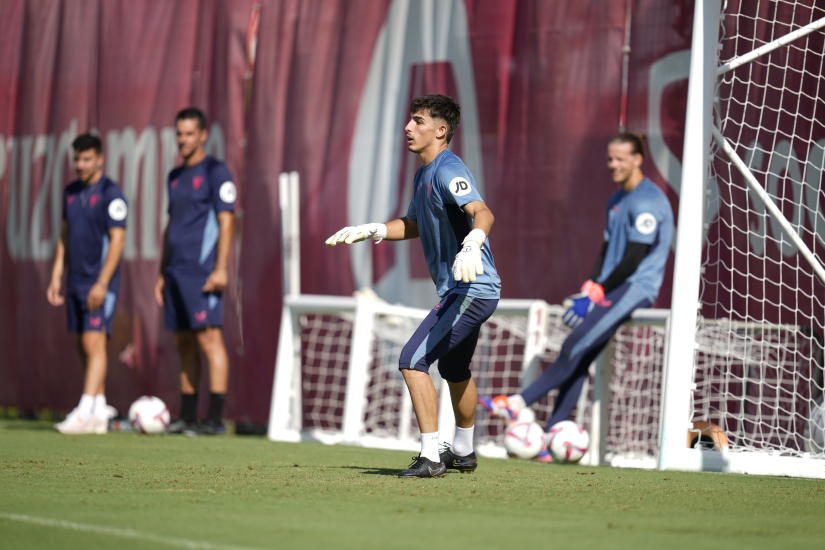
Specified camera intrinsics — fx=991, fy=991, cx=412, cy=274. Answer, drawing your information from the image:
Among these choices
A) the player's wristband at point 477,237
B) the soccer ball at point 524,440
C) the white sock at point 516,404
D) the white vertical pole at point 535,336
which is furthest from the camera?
the white vertical pole at point 535,336

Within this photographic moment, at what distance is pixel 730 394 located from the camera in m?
6.25

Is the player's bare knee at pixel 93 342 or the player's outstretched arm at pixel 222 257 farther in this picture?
the player's bare knee at pixel 93 342

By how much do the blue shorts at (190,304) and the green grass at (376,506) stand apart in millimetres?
1752

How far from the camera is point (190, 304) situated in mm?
7027

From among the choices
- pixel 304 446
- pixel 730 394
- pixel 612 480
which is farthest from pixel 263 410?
pixel 612 480

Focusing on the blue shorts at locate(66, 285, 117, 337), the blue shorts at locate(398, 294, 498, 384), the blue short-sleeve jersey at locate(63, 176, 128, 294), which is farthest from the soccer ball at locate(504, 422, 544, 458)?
the blue short-sleeve jersey at locate(63, 176, 128, 294)

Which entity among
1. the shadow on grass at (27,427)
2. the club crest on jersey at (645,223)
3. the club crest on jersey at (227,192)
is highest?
the club crest on jersey at (227,192)

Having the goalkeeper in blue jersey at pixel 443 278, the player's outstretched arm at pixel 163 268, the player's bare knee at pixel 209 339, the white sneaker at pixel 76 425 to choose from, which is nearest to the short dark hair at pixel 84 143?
the player's outstretched arm at pixel 163 268

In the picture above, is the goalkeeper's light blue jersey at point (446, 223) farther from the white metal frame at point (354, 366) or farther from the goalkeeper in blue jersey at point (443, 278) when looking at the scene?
the white metal frame at point (354, 366)

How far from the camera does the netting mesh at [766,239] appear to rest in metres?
6.09

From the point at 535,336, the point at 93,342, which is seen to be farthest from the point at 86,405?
the point at 535,336

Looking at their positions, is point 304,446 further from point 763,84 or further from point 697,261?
point 763,84

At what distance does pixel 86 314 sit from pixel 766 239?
4.80 m

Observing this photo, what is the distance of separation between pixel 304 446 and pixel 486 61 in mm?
3074
